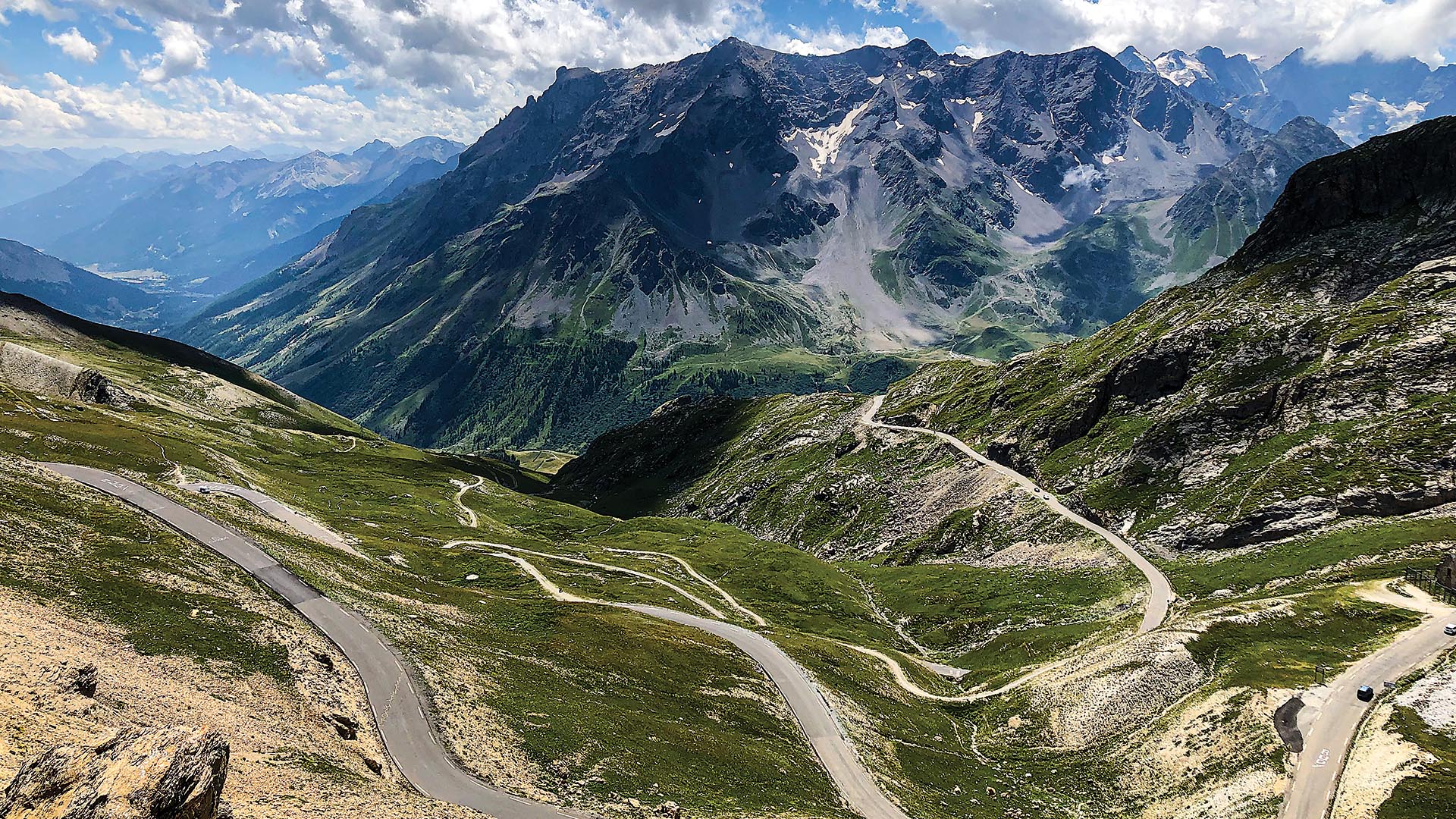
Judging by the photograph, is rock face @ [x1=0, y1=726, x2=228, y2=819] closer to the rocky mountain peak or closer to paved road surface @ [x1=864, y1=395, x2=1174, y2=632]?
paved road surface @ [x1=864, y1=395, x2=1174, y2=632]

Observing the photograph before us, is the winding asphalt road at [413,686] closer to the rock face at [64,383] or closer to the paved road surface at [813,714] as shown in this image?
the paved road surface at [813,714]

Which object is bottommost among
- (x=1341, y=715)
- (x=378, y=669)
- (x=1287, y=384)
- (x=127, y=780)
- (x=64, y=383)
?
(x=64, y=383)

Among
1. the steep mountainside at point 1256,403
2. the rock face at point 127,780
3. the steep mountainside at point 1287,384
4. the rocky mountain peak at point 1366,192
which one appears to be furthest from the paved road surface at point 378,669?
the rocky mountain peak at point 1366,192

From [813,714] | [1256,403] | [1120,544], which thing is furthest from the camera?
[1256,403]

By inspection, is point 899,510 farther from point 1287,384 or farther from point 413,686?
point 413,686

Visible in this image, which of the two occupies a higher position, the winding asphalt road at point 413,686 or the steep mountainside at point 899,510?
the steep mountainside at point 899,510

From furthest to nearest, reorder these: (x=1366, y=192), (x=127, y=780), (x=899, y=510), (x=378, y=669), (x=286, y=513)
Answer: (x=899, y=510) < (x=1366, y=192) < (x=286, y=513) < (x=378, y=669) < (x=127, y=780)

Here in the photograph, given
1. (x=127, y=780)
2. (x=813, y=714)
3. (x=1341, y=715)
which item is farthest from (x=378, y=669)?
(x=1341, y=715)
